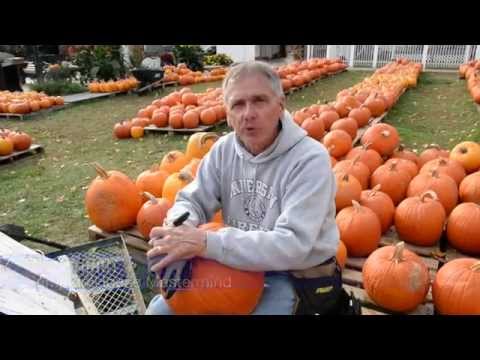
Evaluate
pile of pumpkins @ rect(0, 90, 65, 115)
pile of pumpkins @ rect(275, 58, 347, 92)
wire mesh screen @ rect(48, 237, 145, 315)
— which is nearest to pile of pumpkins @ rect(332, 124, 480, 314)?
wire mesh screen @ rect(48, 237, 145, 315)

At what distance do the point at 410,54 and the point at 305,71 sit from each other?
9.82 meters

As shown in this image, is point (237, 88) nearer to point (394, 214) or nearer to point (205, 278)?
point (205, 278)

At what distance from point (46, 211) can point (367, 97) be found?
586 centimetres

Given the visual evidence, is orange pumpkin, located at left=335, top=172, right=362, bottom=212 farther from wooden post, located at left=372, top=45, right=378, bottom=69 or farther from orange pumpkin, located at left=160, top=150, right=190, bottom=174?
wooden post, located at left=372, top=45, right=378, bottom=69

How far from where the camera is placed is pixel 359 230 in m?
2.76

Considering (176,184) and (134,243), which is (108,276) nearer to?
(134,243)

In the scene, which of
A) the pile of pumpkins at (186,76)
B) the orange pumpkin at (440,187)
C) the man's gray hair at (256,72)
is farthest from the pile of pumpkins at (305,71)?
the man's gray hair at (256,72)

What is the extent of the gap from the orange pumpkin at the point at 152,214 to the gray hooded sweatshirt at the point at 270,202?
0.94m

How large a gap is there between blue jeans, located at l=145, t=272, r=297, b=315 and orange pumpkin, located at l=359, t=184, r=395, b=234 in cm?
145

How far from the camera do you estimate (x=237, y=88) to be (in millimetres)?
1784

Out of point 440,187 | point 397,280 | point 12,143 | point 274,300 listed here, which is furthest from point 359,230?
point 12,143

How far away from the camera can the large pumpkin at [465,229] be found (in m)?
2.74

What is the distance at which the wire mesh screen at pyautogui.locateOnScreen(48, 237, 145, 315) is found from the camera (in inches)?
85.4
